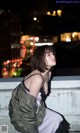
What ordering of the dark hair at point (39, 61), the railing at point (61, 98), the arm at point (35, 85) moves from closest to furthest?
the arm at point (35, 85) < the dark hair at point (39, 61) < the railing at point (61, 98)

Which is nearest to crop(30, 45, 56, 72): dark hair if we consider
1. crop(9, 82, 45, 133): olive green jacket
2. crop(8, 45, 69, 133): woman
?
crop(8, 45, 69, 133): woman

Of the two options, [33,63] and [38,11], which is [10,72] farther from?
[33,63]

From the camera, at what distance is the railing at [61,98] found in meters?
4.24

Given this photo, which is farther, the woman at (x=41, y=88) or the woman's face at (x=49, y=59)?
the woman's face at (x=49, y=59)

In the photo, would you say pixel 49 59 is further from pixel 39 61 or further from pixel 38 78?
pixel 38 78

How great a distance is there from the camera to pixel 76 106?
4281 millimetres

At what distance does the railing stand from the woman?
0.92 m

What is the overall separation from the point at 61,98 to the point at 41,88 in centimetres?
128

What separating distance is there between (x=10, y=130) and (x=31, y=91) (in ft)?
5.48

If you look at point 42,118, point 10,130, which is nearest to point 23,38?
point 10,130

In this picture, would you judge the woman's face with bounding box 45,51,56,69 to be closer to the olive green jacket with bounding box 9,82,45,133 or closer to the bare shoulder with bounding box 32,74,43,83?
the bare shoulder with bounding box 32,74,43,83

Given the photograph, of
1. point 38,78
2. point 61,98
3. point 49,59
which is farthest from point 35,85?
point 61,98

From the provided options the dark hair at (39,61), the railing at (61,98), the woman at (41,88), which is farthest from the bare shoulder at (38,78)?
the railing at (61,98)

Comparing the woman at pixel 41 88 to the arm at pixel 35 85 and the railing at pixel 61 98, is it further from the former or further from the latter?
the railing at pixel 61 98
